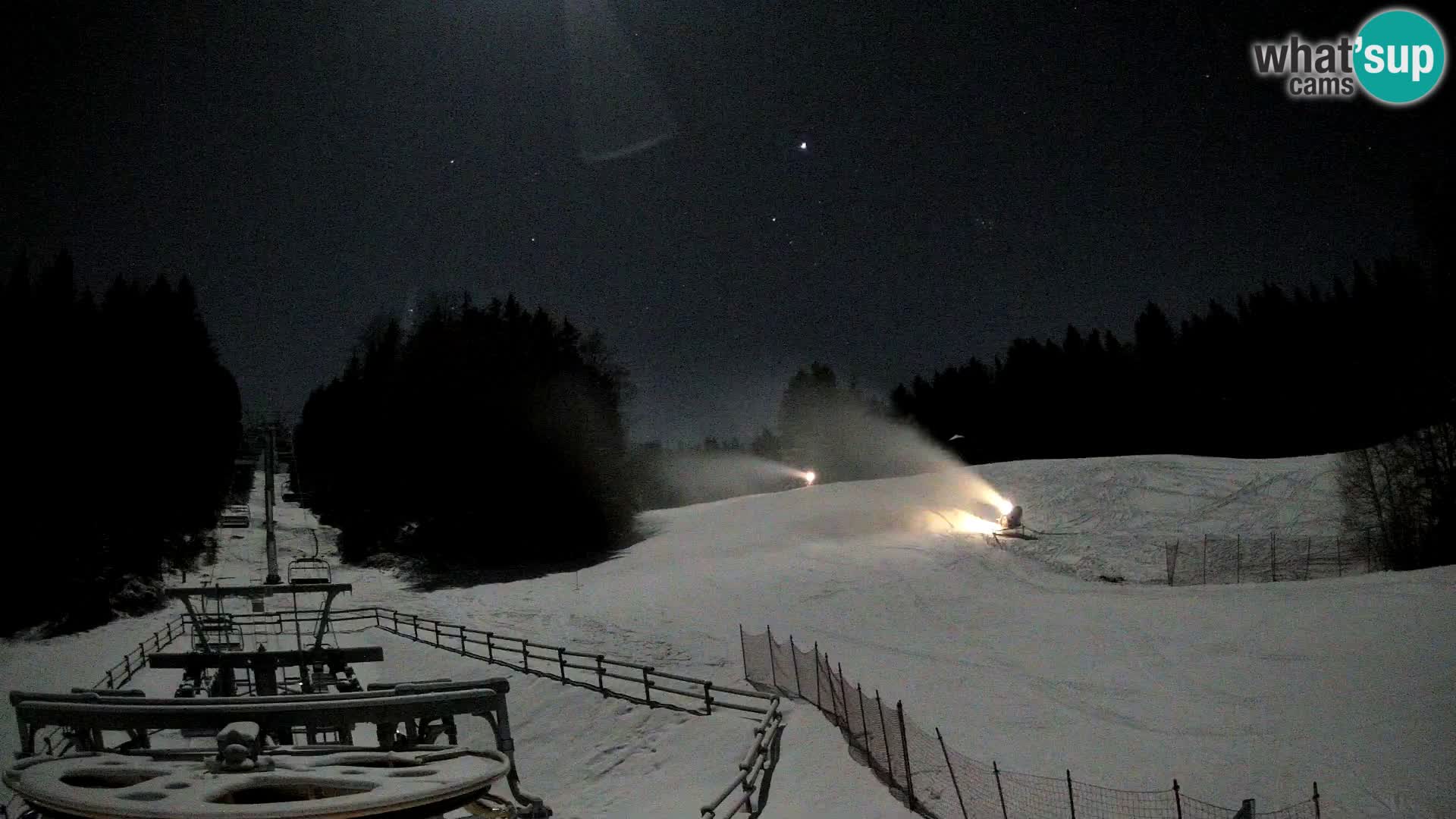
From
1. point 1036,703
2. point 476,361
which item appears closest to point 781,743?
point 1036,703

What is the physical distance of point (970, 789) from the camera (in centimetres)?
1278

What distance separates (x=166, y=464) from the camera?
33375mm

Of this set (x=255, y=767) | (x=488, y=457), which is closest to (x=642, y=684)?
(x=255, y=767)

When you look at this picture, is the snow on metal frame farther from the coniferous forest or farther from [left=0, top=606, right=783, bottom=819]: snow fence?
the coniferous forest

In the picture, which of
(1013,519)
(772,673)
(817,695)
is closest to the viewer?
(817,695)

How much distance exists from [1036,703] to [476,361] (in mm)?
39187

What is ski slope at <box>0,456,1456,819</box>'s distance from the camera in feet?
46.7

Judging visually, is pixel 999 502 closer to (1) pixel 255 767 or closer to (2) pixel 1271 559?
(2) pixel 1271 559

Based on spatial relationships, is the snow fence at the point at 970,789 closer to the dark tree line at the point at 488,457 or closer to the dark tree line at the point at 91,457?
the dark tree line at the point at 91,457

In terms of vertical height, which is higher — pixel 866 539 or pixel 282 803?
pixel 282 803

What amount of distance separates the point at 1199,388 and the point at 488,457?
68978 mm

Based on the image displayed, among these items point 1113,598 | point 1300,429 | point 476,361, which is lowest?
point 1113,598

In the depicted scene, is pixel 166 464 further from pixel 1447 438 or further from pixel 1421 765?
pixel 1447 438

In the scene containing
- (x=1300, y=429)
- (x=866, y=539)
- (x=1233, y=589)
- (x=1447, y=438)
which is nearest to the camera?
(x=1233, y=589)
